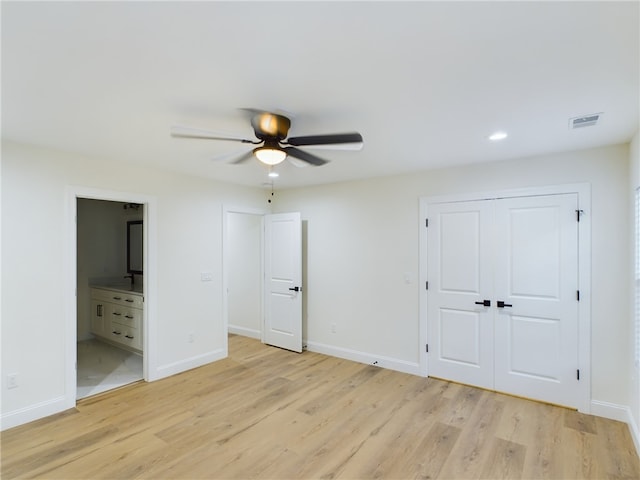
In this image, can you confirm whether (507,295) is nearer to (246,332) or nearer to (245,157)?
(245,157)

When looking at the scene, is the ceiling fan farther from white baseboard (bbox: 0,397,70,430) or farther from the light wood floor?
white baseboard (bbox: 0,397,70,430)

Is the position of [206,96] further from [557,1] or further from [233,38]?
[557,1]

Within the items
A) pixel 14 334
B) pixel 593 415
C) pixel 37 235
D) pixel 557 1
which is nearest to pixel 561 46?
pixel 557 1

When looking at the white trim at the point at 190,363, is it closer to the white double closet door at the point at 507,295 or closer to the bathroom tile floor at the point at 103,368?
the bathroom tile floor at the point at 103,368

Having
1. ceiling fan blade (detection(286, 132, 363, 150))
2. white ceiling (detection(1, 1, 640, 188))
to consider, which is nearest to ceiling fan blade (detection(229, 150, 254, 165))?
white ceiling (detection(1, 1, 640, 188))

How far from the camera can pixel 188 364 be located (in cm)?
423

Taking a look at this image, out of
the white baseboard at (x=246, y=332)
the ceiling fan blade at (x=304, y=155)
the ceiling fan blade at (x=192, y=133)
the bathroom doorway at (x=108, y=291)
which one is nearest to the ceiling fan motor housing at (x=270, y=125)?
the ceiling fan blade at (x=304, y=155)

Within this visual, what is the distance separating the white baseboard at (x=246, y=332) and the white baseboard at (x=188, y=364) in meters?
1.04

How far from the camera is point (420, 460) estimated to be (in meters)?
2.46

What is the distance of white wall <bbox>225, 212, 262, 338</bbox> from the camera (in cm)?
570

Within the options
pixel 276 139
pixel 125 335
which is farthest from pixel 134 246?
pixel 276 139

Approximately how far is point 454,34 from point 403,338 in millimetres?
3530

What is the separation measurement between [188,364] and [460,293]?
345cm

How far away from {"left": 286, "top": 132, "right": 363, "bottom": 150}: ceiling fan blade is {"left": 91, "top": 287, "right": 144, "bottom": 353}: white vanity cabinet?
336cm
